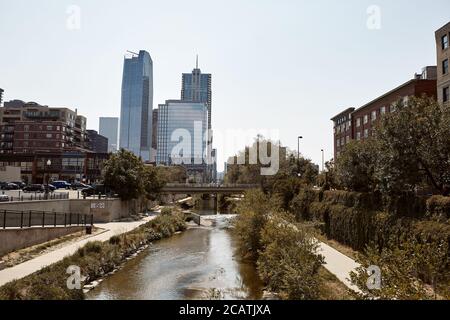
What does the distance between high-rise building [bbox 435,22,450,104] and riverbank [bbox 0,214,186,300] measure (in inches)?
1543

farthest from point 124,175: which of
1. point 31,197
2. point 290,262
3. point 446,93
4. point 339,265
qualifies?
point 446,93

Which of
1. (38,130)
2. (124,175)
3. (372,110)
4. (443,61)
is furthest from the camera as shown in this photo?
(38,130)

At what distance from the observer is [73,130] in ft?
430

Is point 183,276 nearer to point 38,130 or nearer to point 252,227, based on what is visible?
point 252,227

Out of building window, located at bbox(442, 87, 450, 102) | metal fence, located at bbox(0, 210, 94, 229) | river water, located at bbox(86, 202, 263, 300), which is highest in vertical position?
building window, located at bbox(442, 87, 450, 102)

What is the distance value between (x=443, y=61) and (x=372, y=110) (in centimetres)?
2599

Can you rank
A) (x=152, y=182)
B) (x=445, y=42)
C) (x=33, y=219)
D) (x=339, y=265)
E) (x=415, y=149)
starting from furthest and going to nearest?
(x=152, y=182)
(x=445, y=42)
(x=33, y=219)
(x=415, y=149)
(x=339, y=265)

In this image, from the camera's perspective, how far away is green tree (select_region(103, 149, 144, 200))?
2195 inches

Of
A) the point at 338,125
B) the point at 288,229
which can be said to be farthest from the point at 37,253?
the point at 338,125

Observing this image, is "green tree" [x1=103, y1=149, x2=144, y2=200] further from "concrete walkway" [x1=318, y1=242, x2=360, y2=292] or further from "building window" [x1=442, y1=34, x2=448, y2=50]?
"building window" [x1=442, y1=34, x2=448, y2=50]

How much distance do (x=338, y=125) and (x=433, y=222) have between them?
75.8 metres

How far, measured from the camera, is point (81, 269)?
23.2m

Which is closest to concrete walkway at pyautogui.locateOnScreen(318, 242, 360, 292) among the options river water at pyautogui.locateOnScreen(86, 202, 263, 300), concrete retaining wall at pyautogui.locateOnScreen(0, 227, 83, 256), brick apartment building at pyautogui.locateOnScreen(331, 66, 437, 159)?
river water at pyautogui.locateOnScreen(86, 202, 263, 300)
